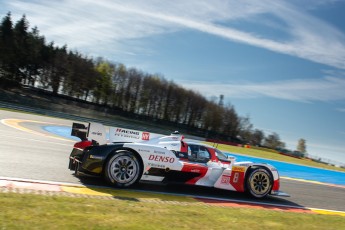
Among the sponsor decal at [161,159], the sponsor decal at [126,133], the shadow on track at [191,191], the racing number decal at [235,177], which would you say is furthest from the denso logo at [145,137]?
the racing number decal at [235,177]

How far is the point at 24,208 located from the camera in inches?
201

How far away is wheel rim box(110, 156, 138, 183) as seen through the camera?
8.08 m

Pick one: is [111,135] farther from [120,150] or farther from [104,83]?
[104,83]

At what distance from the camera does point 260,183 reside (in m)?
9.87

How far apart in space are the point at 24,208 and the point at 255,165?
6338mm

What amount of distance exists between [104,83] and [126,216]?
7874cm

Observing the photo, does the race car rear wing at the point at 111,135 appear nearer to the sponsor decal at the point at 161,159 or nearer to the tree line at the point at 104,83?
the sponsor decal at the point at 161,159

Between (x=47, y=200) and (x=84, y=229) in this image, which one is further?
(x=47, y=200)

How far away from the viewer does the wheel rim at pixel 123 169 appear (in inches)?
318

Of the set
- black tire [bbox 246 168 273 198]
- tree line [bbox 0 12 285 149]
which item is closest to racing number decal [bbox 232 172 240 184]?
black tire [bbox 246 168 273 198]

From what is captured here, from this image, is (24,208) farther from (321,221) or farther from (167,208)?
(321,221)

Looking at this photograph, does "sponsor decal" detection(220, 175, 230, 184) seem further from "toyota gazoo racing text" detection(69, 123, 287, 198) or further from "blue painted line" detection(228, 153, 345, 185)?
"blue painted line" detection(228, 153, 345, 185)

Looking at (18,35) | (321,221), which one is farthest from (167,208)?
(18,35)

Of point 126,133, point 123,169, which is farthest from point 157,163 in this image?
point 126,133
